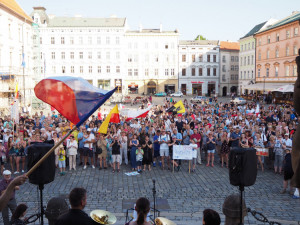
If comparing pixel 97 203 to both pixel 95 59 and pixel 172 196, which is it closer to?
pixel 172 196

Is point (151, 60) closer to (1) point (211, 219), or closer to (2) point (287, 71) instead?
(2) point (287, 71)

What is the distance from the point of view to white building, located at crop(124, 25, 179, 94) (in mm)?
67625

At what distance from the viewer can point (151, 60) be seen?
69125 millimetres

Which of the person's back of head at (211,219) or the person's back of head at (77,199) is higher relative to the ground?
the person's back of head at (77,199)

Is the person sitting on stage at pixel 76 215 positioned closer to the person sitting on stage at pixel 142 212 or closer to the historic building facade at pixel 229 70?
the person sitting on stage at pixel 142 212

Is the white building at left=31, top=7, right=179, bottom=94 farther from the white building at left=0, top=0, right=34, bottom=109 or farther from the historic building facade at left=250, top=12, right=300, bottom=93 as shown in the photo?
the white building at left=0, top=0, right=34, bottom=109

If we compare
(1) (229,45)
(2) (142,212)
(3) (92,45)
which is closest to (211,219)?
(2) (142,212)

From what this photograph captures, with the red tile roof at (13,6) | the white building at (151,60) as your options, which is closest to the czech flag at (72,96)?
the red tile roof at (13,6)

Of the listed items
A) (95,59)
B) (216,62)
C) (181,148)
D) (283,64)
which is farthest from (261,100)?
(181,148)

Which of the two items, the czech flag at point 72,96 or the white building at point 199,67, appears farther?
the white building at point 199,67

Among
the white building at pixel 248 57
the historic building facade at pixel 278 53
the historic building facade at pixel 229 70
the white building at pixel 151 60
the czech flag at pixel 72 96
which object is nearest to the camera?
the czech flag at pixel 72 96

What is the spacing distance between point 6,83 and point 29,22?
45.5ft

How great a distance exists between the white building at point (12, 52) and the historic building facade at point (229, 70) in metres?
45.8

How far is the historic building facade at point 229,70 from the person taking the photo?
73.9 meters
